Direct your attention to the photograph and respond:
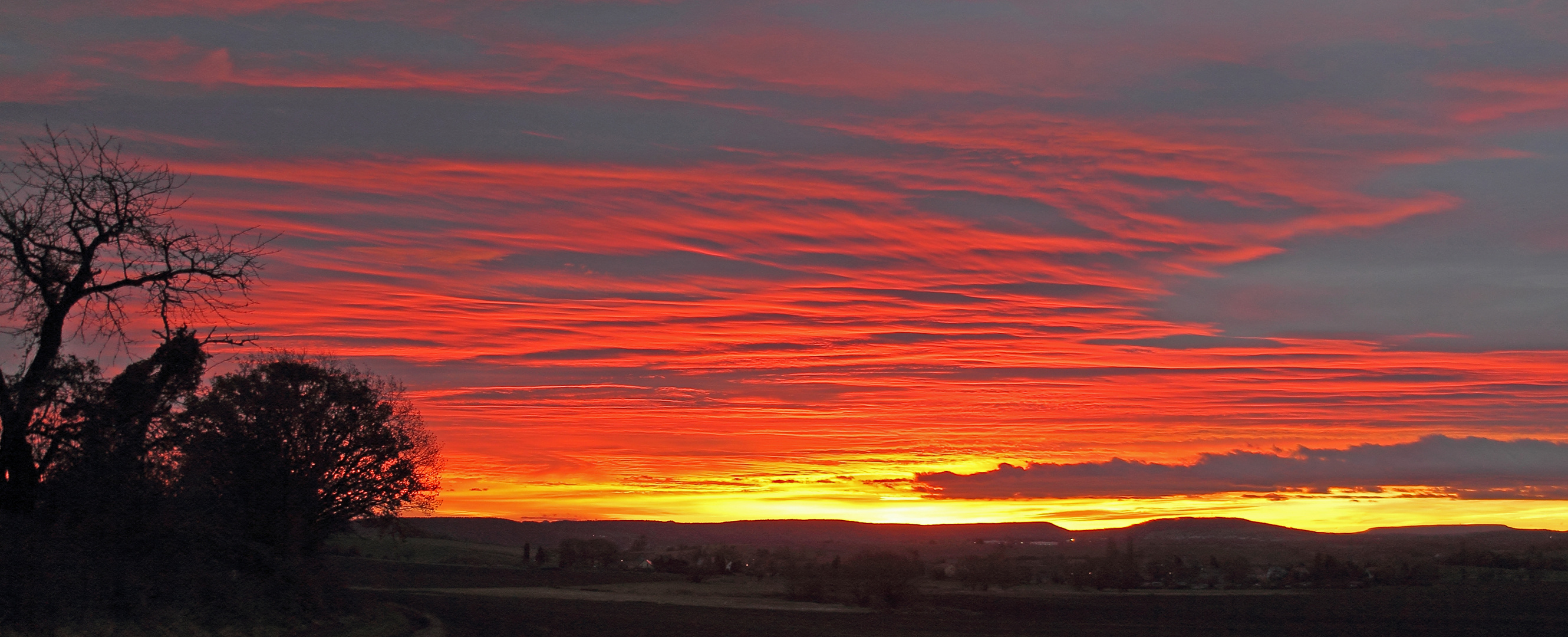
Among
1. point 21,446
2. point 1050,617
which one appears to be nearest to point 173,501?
point 21,446

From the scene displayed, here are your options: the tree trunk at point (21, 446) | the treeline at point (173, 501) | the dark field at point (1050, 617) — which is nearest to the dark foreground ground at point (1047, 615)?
the dark field at point (1050, 617)

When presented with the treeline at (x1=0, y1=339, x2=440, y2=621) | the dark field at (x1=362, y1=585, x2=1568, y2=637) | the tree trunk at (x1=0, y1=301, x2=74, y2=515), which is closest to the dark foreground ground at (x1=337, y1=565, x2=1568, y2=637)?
the dark field at (x1=362, y1=585, x2=1568, y2=637)

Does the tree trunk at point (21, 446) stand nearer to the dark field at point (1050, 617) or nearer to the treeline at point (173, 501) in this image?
the treeline at point (173, 501)

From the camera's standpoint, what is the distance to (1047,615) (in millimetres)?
49000

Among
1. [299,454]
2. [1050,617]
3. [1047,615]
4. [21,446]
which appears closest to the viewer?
[21,446]

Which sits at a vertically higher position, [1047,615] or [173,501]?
[173,501]

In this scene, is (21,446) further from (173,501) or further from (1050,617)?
(1050,617)

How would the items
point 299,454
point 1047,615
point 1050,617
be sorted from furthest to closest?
point 1047,615 < point 1050,617 < point 299,454

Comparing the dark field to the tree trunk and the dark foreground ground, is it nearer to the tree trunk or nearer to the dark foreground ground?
the dark foreground ground

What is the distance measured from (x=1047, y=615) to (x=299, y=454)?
108 feet

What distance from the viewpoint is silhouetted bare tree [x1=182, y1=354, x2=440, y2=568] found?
95.5 ft

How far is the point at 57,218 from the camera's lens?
65.5 ft

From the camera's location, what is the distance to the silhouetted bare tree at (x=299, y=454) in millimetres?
29094

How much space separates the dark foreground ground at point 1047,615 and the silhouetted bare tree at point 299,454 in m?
4.93
